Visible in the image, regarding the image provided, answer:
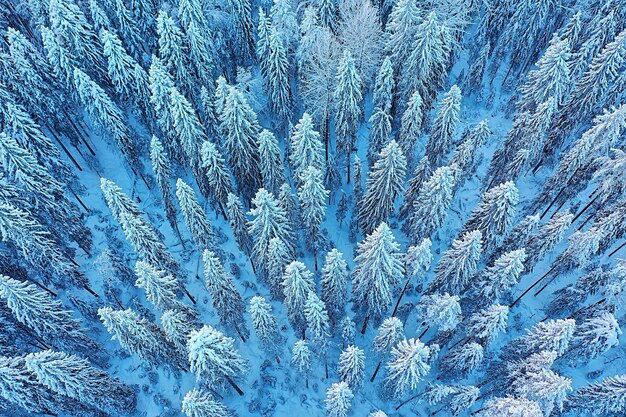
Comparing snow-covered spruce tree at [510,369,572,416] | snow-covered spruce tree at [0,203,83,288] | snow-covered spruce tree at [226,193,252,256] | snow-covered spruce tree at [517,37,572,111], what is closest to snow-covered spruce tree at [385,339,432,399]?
snow-covered spruce tree at [510,369,572,416]

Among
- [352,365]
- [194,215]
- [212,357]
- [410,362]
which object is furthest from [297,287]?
[194,215]

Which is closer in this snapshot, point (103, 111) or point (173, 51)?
point (103, 111)

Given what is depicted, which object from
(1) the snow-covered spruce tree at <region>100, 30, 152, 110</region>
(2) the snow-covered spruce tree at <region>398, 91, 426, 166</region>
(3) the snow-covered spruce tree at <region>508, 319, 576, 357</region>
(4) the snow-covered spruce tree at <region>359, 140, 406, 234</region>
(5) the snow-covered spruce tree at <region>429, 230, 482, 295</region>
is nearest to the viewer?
(3) the snow-covered spruce tree at <region>508, 319, 576, 357</region>

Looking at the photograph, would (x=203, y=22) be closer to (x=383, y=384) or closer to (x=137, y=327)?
(x=137, y=327)

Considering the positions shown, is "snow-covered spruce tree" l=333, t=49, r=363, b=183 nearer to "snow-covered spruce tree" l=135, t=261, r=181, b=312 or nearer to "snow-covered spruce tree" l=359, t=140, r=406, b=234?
"snow-covered spruce tree" l=359, t=140, r=406, b=234

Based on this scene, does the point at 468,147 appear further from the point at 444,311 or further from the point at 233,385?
the point at 233,385
